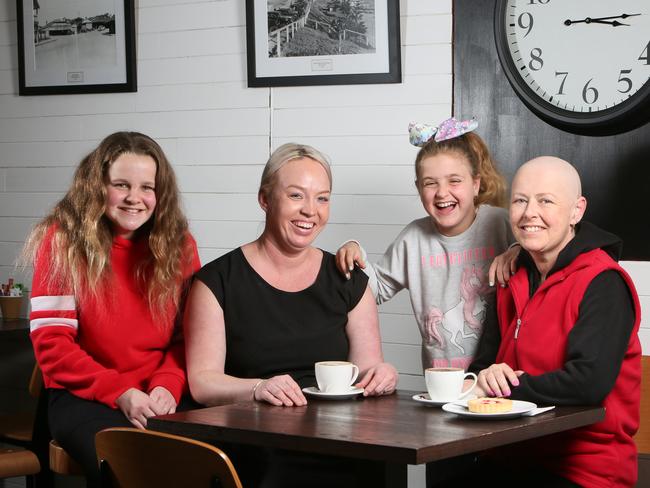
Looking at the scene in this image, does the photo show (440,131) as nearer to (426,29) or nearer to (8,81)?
(426,29)

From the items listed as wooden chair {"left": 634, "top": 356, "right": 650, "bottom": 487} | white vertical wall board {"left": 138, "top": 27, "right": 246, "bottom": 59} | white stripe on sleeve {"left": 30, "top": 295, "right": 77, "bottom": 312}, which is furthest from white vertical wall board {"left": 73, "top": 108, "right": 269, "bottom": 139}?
wooden chair {"left": 634, "top": 356, "right": 650, "bottom": 487}

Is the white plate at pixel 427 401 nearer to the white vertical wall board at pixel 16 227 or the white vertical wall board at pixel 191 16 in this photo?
the white vertical wall board at pixel 191 16

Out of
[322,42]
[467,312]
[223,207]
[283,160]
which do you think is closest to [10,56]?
[223,207]

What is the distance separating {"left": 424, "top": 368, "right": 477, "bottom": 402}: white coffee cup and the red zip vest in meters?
0.27

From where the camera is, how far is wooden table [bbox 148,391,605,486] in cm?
154

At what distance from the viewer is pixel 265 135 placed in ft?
11.4

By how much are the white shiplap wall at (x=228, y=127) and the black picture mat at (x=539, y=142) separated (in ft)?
0.22

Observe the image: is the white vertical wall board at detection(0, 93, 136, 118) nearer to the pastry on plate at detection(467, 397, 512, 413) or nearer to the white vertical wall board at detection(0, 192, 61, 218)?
the white vertical wall board at detection(0, 192, 61, 218)

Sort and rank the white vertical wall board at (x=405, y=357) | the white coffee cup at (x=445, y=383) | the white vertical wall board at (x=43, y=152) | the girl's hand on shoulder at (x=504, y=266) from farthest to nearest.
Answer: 1. the white vertical wall board at (x=43, y=152)
2. the white vertical wall board at (x=405, y=357)
3. the girl's hand on shoulder at (x=504, y=266)
4. the white coffee cup at (x=445, y=383)

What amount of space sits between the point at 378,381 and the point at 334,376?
15 cm

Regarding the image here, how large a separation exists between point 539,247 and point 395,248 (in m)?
0.58

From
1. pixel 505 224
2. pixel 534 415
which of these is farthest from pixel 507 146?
pixel 534 415

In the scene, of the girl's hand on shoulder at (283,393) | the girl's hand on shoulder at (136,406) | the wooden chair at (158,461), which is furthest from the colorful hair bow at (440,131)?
the wooden chair at (158,461)

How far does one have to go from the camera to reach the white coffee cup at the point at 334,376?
202 cm
